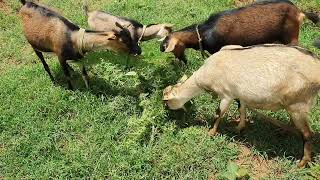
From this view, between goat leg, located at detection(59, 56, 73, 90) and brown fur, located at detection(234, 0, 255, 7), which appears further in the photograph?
brown fur, located at detection(234, 0, 255, 7)

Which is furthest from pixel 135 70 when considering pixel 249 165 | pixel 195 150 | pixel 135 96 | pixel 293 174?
pixel 293 174

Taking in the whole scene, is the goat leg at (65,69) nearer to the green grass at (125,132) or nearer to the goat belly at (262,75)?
the green grass at (125,132)

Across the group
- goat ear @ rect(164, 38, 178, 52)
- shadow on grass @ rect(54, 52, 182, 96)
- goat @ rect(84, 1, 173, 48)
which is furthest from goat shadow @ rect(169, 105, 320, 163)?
goat @ rect(84, 1, 173, 48)

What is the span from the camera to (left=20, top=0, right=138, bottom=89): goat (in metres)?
6.74

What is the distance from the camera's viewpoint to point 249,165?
5.98m

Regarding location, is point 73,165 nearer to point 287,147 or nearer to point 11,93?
point 11,93

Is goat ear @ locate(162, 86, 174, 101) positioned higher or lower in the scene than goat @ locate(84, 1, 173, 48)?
lower

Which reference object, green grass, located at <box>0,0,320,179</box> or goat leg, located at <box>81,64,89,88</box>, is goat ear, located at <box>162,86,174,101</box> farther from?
goat leg, located at <box>81,64,89,88</box>

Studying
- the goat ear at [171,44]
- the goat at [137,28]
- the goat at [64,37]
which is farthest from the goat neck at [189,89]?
the goat at [137,28]

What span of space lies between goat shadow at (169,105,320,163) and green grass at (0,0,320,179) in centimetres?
1

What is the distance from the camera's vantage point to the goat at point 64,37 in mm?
6738

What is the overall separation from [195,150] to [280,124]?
4.08 feet

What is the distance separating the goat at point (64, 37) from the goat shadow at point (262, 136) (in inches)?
52.3

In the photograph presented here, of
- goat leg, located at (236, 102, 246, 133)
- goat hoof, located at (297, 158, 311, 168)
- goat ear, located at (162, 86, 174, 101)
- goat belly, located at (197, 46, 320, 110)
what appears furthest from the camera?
goat ear, located at (162, 86, 174, 101)
